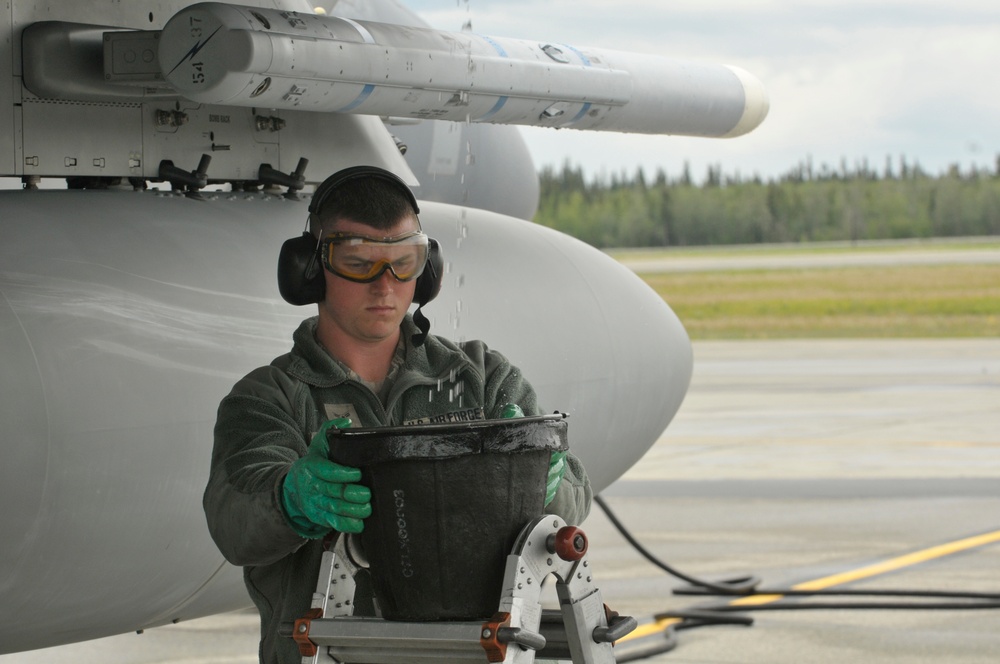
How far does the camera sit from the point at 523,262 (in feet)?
20.1

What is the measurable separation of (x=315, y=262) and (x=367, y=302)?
0.22 meters

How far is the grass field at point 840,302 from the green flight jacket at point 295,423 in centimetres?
2634

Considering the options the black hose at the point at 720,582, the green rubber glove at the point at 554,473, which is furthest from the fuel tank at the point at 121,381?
the black hose at the point at 720,582

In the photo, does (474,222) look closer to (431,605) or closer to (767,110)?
(767,110)

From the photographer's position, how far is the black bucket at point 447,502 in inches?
106

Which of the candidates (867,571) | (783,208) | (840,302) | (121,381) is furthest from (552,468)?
(783,208)

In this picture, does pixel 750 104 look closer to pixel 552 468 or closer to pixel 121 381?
pixel 121 381

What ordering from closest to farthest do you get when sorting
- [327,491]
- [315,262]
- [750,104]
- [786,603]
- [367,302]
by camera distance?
1. [327,491]
2. [367,302]
3. [315,262]
4. [750,104]
5. [786,603]

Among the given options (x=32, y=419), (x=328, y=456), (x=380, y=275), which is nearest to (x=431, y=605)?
(x=328, y=456)

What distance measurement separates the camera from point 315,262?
10.8 feet

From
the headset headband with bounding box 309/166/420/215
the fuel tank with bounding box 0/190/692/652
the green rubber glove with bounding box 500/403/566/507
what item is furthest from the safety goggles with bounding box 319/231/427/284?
the fuel tank with bounding box 0/190/692/652

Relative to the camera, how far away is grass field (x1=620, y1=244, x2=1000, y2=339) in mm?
30281

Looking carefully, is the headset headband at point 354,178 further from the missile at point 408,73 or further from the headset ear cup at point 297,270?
the missile at point 408,73

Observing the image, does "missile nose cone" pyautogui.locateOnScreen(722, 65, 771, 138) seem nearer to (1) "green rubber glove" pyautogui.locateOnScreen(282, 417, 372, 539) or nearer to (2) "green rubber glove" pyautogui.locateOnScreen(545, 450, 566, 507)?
(2) "green rubber glove" pyautogui.locateOnScreen(545, 450, 566, 507)
